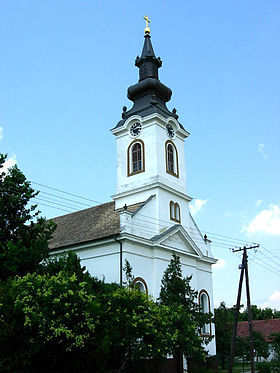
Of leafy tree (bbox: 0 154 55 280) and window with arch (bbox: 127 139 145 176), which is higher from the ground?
window with arch (bbox: 127 139 145 176)

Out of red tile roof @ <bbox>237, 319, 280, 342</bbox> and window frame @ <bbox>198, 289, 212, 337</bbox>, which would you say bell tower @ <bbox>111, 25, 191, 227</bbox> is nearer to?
window frame @ <bbox>198, 289, 212, 337</bbox>

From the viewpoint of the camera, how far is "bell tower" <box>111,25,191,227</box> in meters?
31.5

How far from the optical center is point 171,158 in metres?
33.8

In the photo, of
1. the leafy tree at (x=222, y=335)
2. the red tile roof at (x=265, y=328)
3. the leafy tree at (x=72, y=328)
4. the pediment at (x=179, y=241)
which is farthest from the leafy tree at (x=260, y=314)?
the leafy tree at (x=72, y=328)

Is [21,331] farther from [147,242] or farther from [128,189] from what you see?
[128,189]

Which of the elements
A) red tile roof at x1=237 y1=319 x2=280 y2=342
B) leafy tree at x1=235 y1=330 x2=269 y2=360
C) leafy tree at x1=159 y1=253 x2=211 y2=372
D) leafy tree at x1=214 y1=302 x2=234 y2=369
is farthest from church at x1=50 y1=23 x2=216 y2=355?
red tile roof at x1=237 y1=319 x2=280 y2=342

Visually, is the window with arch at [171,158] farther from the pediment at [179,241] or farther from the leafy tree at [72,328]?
the leafy tree at [72,328]

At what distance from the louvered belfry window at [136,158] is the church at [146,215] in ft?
0.27

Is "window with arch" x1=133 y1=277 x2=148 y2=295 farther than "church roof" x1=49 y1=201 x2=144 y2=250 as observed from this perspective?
No

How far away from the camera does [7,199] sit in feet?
66.4

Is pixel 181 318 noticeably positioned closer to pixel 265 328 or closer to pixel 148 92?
pixel 148 92

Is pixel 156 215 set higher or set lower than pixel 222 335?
higher

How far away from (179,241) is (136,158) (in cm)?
718

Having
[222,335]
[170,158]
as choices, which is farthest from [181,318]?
[222,335]
